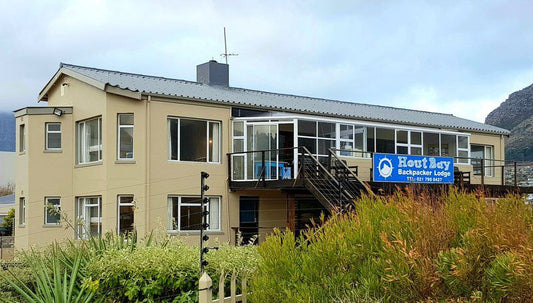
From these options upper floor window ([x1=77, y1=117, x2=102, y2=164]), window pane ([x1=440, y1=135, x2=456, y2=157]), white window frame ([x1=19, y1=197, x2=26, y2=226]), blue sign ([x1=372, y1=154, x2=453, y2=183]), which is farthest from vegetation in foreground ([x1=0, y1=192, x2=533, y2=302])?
window pane ([x1=440, y1=135, x2=456, y2=157])

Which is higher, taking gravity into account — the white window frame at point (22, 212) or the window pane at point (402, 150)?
the window pane at point (402, 150)

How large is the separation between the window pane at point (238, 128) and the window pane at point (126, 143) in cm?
354

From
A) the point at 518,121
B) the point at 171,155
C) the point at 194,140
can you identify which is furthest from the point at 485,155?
the point at 518,121

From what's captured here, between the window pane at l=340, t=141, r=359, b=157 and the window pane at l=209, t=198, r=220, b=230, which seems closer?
the window pane at l=209, t=198, r=220, b=230

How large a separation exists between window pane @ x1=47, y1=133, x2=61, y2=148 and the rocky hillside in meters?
66.8

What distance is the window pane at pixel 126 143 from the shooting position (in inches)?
845

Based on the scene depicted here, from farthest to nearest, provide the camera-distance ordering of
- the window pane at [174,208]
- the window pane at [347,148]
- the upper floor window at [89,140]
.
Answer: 1. the window pane at [347,148]
2. the upper floor window at [89,140]
3. the window pane at [174,208]

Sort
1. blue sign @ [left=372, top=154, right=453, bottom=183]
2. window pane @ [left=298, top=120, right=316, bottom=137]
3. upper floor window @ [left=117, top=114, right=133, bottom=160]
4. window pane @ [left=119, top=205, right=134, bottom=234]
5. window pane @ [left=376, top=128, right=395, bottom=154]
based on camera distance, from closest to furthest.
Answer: window pane @ [left=119, top=205, right=134, bottom=234] < upper floor window @ [left=117, top=114, right=133, bottom=160] < blue sign @ [left=372, top=154, right=453, bottom=183] < window pane @ [left=298, top=120, right=316, bottom=137] < window pane @ [left=376, top=128, right=395, bottom=154]

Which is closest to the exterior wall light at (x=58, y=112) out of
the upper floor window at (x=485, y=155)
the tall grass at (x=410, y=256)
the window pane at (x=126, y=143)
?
the window pane at (x=126, y=143)

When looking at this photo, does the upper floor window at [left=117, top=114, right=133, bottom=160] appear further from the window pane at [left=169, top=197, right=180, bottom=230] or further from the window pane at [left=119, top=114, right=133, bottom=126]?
the window pane at [left=169, top=197, right=180, bottom=230]

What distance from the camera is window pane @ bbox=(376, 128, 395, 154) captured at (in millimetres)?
24992

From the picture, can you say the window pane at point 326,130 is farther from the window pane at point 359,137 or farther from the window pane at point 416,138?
the window pane at point 416,138

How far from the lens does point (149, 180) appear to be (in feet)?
68.4

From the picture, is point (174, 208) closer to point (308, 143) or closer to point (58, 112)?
point (308, 143)
